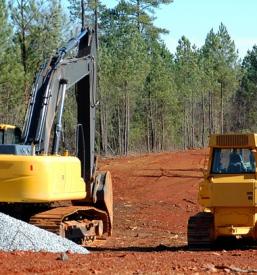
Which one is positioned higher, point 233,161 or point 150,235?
point 233,161

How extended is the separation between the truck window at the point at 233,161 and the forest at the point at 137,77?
63.8 ft

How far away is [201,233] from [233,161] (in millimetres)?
1516

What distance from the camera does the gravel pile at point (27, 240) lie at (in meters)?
11.7

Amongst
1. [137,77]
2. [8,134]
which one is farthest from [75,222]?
[137,77]

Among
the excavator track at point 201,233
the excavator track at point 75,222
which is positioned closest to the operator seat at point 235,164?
the excavator track at point 201,233

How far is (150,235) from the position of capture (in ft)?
58.1

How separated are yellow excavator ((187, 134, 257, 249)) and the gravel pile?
2.72 metres

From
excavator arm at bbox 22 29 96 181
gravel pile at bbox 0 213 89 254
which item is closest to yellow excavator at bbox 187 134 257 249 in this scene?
gravel pile at bbox 0 213 89 254

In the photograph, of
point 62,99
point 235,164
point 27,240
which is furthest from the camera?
point 62,99

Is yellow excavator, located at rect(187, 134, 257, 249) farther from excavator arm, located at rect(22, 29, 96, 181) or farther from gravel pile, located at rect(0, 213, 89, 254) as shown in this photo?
excavator arm, located at rect(22, 29, 96, 181)

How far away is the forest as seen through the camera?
37.6 m

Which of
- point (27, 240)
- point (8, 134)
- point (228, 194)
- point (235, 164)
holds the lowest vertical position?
point (27, 240)

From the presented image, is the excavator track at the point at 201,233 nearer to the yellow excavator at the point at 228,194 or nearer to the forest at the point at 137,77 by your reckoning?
the yellow excavator at the point at 228,194

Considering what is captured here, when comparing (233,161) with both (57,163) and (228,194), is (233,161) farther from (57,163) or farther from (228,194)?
(57,163)
